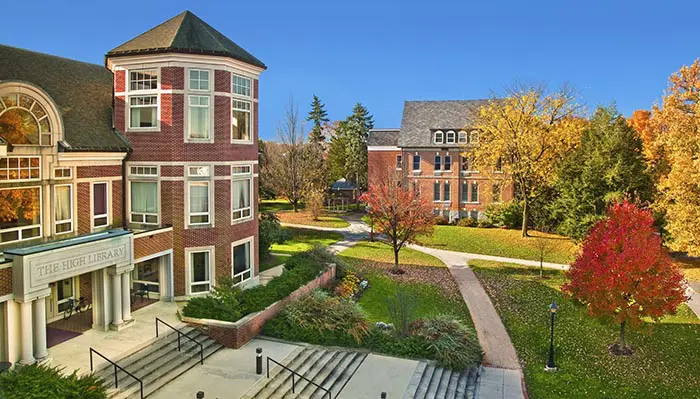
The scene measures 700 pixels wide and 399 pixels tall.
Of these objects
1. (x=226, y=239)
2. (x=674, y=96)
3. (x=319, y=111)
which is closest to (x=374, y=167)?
(x=319, y=111)

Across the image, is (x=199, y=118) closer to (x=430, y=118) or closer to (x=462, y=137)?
(x=462, y=137)

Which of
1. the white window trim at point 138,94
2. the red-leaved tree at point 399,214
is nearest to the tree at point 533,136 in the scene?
the red-leaved tree at point 399,214

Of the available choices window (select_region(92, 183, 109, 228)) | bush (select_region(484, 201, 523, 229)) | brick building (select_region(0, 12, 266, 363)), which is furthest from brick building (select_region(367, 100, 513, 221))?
window (select_region(92, 183, 109, 228))

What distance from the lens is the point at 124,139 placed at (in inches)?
812

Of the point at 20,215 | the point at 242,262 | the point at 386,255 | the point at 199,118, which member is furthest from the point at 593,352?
the point at 20,215

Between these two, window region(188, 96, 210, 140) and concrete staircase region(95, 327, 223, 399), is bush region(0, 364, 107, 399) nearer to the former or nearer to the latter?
concrete staircase region(95, 327, 223, 399)

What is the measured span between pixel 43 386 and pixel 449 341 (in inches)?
467

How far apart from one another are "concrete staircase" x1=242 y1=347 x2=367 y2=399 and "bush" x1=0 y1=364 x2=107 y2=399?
3.79m

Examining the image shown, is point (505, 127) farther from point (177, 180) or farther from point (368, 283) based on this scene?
point (177, 180)

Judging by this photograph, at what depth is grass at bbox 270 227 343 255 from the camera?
35366 mm

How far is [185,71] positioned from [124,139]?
11.8ft

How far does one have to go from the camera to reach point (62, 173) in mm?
17609

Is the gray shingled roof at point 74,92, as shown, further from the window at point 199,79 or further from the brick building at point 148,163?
the window at point 199,79

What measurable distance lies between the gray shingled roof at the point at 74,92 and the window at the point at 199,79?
11.4ft
